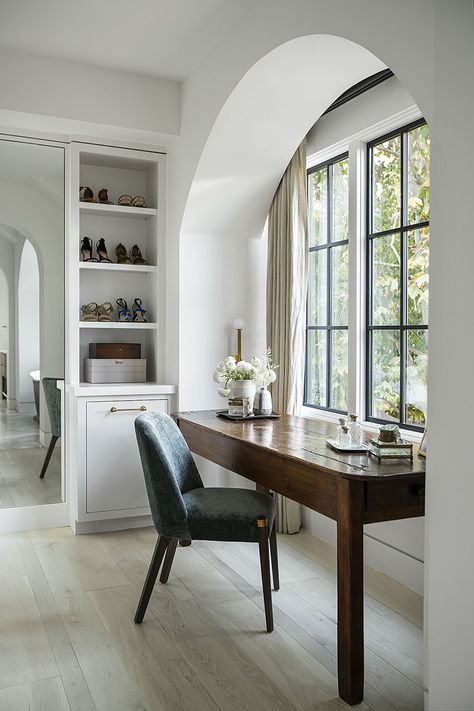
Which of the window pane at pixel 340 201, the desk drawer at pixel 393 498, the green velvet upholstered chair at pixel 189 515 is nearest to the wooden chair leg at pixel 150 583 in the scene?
the green velvet upholstered chair at pixel 189 515

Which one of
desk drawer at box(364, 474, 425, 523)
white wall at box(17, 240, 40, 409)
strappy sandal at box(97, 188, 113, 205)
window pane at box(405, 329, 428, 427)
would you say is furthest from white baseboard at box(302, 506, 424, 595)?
strappy sandal at box(97, 188, 113, 205)

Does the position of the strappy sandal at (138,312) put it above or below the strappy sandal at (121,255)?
below

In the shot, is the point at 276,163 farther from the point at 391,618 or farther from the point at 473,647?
the point at 473,647

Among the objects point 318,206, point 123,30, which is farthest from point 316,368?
point 123,30

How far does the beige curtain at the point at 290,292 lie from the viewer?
155 inches

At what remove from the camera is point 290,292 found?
4004mm

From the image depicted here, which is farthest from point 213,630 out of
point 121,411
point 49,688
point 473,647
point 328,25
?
point 328,25

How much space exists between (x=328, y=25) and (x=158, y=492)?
1967 mm

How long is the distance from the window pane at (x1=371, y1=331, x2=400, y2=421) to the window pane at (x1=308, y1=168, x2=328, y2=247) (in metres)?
0.85

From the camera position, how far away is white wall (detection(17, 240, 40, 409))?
4016mm

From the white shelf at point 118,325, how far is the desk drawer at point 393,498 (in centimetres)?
240

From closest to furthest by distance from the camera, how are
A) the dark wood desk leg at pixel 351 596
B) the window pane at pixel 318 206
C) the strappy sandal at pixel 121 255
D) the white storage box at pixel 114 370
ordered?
the dark wood desk leg at pixel 351 596 < the window pane at pixel 318 206 < the white storage box at pixel 114 370 < the strappy sandal at pixel 121 255

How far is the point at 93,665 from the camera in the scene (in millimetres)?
2412

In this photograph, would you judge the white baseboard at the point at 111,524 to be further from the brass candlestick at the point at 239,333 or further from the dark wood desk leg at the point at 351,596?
the dark wood desk leg at the point at 351,596
